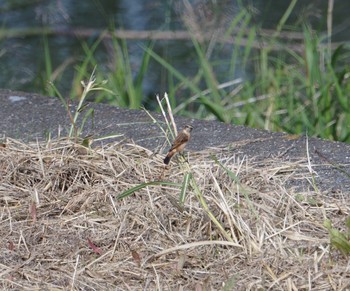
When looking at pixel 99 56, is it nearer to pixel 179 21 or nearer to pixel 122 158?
pixel 179 21

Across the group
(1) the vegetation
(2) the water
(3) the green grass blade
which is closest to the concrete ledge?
(1) the vegetation

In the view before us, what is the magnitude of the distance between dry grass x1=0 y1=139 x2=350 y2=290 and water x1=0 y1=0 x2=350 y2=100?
8.85ft

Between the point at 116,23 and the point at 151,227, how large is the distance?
387 cm

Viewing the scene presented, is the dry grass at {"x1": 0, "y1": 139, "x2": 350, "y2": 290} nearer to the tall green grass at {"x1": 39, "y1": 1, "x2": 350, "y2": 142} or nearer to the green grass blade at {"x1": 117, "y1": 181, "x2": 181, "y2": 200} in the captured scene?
the green grass blade at {"x1": 117, "y1": 181, "x2": 181, "y2": 200}

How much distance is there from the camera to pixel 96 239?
8.04ft

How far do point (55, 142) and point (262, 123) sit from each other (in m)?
1.54

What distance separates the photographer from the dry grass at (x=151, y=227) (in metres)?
2.27

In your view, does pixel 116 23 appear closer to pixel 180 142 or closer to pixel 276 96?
pixel 276 96

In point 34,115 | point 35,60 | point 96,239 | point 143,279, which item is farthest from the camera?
point 35,60

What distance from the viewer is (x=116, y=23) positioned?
6199mm

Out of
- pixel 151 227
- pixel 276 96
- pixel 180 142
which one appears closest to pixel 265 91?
pixel 276 96

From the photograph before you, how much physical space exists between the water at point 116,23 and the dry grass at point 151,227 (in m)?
2.70

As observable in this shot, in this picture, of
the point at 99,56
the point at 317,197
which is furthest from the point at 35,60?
the point at 317,197

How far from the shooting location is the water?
5.72 meters
